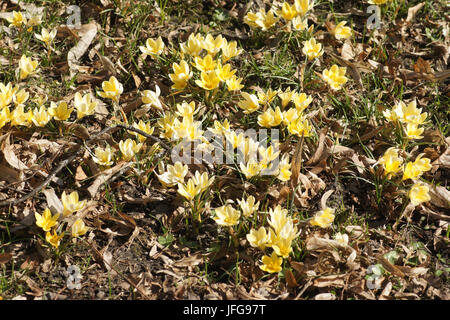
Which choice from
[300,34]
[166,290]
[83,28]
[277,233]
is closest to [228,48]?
[300,34]

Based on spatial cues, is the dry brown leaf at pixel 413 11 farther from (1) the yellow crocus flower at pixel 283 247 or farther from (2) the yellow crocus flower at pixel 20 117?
(2) the yellow crocus flower at pixel 20 117

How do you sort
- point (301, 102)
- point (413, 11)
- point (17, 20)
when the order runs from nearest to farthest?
point (301, 102) < point (17, 20) < point (413, 11)

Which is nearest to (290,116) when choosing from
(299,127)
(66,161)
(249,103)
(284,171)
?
(299,127)

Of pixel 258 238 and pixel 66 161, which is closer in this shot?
pixel 258 238

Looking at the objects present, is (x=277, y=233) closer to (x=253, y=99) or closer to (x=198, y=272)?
(x=198, y=272)

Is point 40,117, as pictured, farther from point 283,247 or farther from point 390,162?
point 390,162
